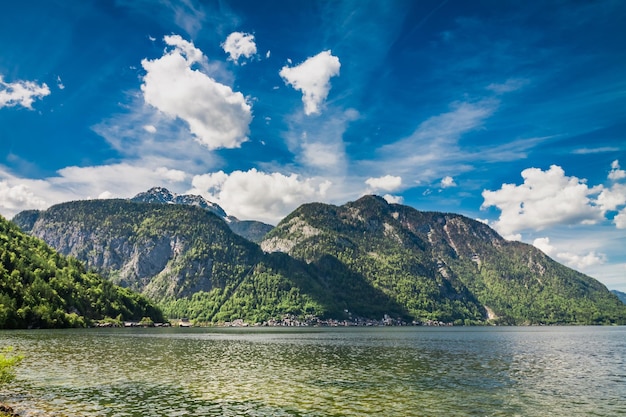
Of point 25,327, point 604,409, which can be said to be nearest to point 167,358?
point 604,409

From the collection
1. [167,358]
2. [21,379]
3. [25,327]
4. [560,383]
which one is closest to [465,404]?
[560,383]

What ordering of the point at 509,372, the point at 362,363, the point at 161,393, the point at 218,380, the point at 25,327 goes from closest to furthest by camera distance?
the point at 161,393 < the point at 218,380 < the point at 509,372 < the point at 362,363 < the point at 25,327

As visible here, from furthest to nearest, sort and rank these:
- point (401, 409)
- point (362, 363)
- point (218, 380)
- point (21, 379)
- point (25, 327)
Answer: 1. point (25, 327)
2. point (362, 363)
3. point (218, 380)
4. point (21, 379)
5. point (401, 409)

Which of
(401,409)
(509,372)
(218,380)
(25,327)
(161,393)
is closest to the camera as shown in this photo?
(401,409)

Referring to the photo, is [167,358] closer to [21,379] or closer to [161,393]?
[21,379]

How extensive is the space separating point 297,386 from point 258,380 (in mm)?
7873

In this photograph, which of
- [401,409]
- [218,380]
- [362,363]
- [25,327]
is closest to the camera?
[401,409]

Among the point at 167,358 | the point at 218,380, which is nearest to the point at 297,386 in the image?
the point at 218,380

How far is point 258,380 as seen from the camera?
193 feet

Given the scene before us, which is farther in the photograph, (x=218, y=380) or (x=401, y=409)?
(x=218, y=380)

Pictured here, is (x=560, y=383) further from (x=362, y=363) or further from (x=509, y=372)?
(x=362, y=363)

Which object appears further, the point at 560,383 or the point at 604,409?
the point at 560,383

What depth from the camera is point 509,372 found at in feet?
230

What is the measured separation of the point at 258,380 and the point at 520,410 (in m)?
32.8
